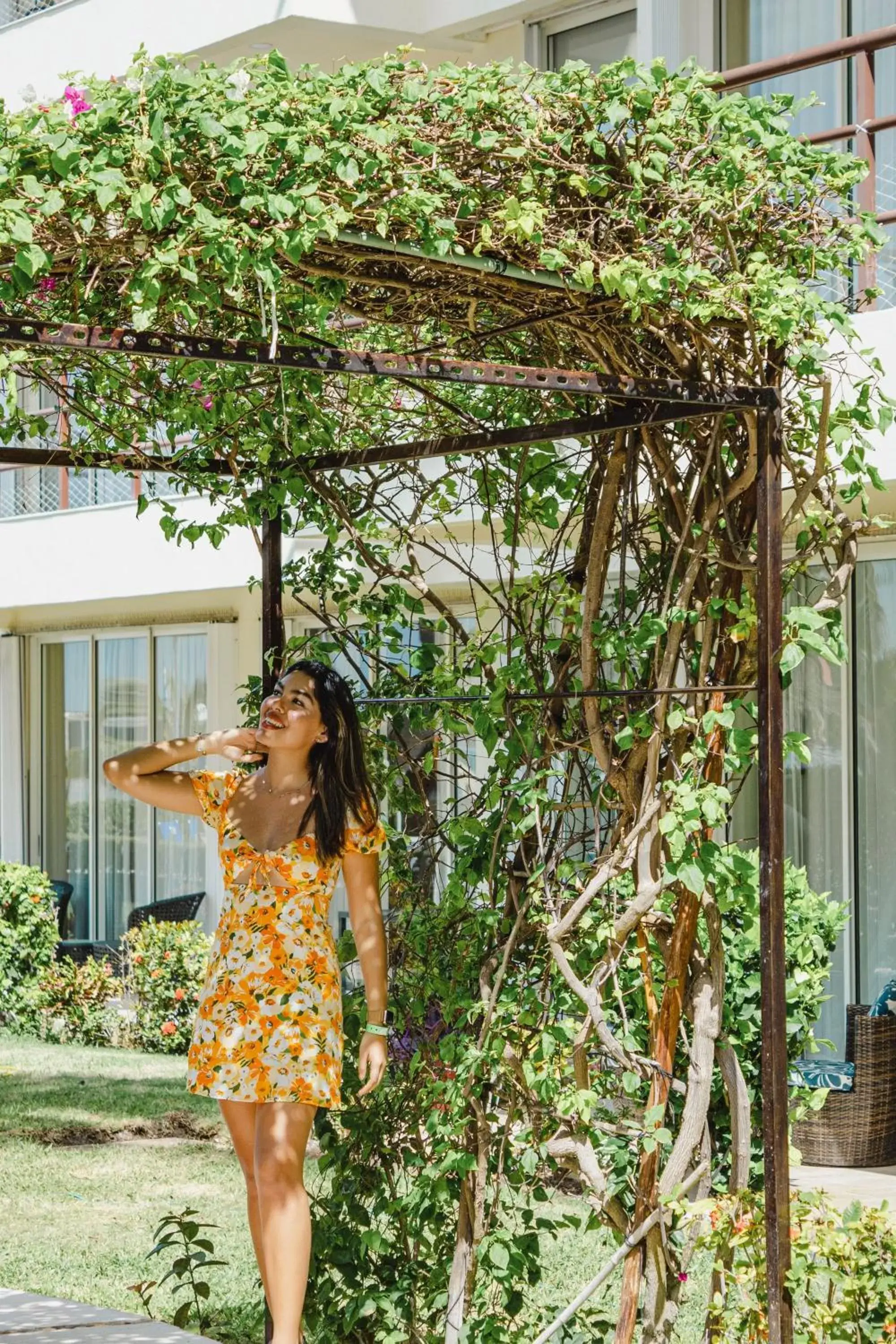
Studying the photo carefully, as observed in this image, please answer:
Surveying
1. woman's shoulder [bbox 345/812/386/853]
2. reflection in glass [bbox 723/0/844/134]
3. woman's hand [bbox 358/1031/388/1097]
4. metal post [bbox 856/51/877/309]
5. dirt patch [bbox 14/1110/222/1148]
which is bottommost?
dirt patch [bbox 14/1110/222/1148]

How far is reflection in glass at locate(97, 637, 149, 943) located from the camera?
53.7 ft

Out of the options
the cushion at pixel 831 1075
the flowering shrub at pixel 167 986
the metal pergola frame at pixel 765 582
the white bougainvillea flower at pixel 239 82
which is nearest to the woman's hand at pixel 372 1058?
the metal pergola frame at pixel 765 582

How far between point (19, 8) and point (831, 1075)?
1221cm

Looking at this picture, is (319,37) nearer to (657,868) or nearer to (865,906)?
(865,906)

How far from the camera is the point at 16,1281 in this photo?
278 inches

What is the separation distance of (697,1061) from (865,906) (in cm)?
600

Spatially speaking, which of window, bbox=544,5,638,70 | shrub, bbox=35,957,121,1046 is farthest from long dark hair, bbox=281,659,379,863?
shrub, bbox=35,957,121,1046

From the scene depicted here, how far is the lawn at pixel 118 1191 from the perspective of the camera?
680cm

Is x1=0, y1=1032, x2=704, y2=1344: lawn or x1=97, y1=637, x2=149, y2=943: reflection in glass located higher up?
x1=97, y1=637, x2=149, y2=943: reflection in glass

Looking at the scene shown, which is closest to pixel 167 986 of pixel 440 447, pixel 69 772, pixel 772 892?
pixel 69 772

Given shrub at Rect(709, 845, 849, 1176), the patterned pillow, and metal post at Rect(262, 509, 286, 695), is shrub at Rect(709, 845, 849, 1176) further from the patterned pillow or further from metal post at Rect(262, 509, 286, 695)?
the patterned pillow

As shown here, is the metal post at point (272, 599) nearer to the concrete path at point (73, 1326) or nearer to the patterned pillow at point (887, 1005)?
the concrete path at point (73, 1326)

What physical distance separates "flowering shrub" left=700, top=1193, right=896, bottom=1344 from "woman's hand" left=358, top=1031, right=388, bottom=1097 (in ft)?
2.90

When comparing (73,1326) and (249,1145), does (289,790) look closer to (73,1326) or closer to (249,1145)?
(249,1145)
